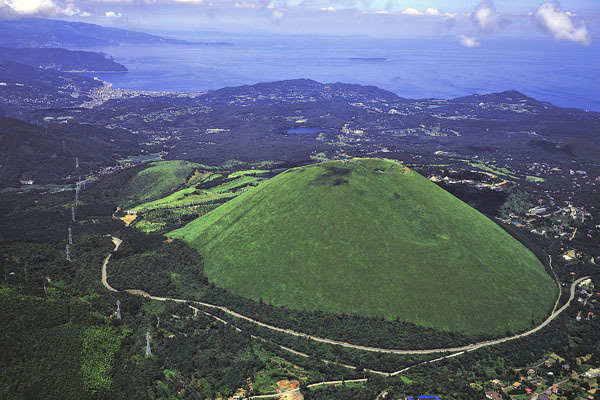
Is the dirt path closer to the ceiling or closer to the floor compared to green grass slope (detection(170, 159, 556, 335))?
closer to the floor

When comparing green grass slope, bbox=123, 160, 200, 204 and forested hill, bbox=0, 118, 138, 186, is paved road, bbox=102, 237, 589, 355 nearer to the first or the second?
green grass slope, bbox=123, 160, 200, 204

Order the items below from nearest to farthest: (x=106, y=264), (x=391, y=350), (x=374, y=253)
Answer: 1. (x=391, y=350)
2. (x=374, y=253)
3. (x=106, y=264)

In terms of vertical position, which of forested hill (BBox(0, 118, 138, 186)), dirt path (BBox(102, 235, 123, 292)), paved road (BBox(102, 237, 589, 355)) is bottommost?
forested hill (BBox(0, 118, 138, 186))

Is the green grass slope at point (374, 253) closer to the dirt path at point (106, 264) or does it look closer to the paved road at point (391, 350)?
the paved road at point (391, 350)

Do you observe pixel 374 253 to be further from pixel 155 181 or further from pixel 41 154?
pixel 41 154

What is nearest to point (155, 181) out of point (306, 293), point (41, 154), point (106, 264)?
point (41, 154)

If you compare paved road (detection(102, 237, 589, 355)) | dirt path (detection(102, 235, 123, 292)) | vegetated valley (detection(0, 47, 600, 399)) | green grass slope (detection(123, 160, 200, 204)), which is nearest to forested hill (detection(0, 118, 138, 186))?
green grass slope (detection(123, 160, 200, 204))
